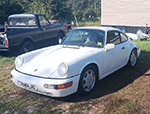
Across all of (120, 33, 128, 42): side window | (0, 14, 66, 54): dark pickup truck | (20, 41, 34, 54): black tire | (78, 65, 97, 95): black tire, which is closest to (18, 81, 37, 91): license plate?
(78, 65, 97, 95): black tire

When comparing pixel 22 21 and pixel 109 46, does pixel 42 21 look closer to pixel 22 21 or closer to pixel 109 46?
pixel 22 21

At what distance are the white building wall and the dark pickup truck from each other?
7523 millimetres

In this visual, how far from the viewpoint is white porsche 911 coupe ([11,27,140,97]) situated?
3650 millimetres

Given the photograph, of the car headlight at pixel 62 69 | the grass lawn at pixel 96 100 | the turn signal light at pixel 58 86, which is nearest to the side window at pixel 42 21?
the grass lawn at pixel 96 100

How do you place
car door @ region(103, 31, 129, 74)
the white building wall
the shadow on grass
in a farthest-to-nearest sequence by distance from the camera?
1. the white building wall
2. car door @ region(103, 31, 129, 74)
3. the shadow on grass

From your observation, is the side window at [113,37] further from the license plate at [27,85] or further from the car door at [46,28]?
the car door at [46,28]

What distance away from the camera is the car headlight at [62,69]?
3.64 metres

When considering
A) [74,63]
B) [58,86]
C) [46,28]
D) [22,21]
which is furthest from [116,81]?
[22,21]

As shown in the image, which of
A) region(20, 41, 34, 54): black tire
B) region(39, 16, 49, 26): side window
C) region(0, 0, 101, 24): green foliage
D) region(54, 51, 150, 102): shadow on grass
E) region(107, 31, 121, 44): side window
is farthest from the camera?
region(0, 0, 101, 24): green foliage

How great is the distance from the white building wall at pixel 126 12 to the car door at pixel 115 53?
420 inches

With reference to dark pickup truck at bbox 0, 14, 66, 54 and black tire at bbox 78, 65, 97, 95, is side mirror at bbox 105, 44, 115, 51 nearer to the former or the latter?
black tire at bbox 78, 65, 97, 95

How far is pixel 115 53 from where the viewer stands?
194 inches

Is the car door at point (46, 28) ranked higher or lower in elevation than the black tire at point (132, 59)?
higher

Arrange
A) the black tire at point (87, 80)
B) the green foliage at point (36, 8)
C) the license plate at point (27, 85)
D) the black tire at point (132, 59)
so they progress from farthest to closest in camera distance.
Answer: the green foliage at point (36, 8)
the black tire at point (132, 59)
the black tire at point (87, 80)
the license plate at point (27, 85)
